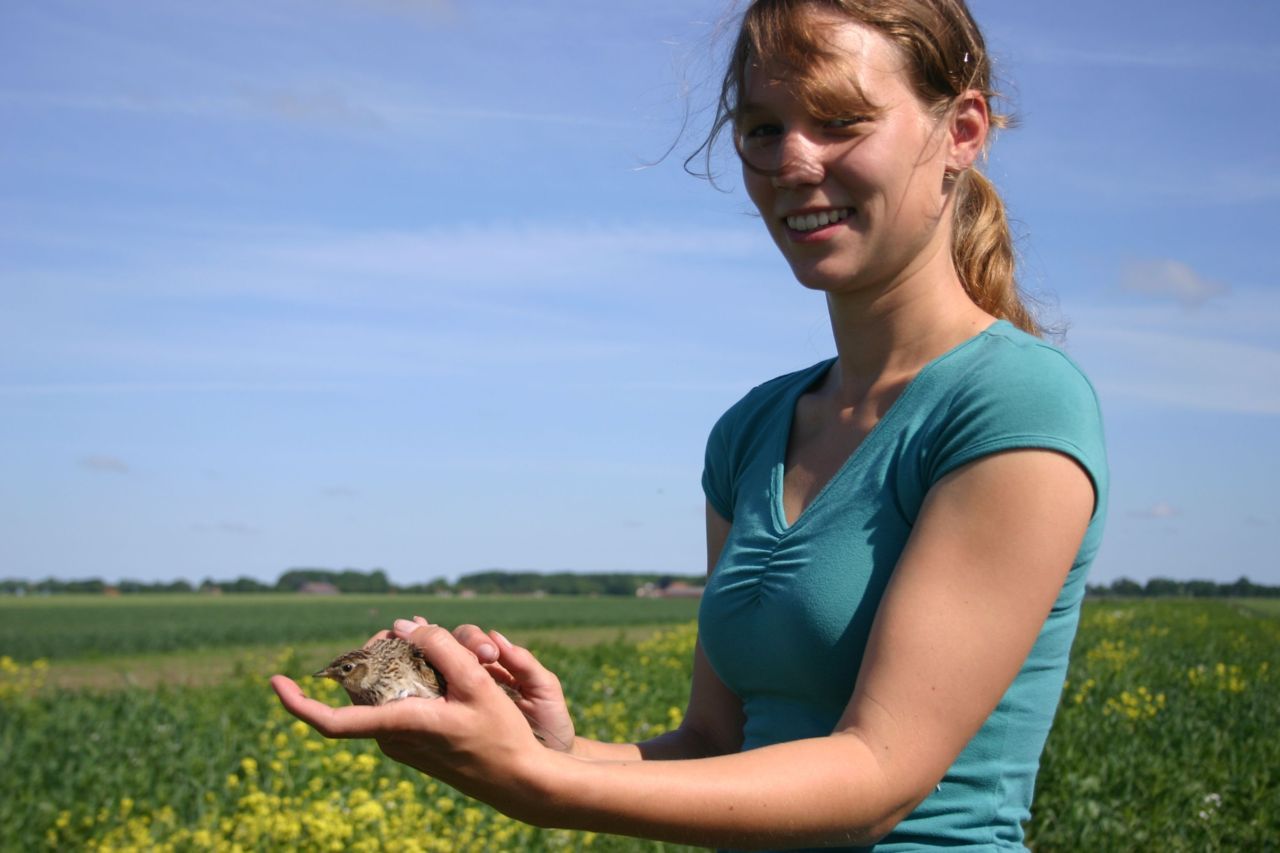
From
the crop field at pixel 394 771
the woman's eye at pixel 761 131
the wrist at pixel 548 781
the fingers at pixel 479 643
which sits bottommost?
the crop field at pixel 394 771

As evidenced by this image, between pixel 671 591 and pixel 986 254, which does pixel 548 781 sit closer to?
pixel 986 254

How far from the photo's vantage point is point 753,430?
220cm

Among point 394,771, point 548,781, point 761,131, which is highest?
point 761,131

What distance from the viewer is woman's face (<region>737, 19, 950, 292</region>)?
177 centimetres

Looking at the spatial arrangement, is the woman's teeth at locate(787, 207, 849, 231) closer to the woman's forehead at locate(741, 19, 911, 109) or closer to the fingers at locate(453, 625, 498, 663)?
the woman's forehead at locate(741, 19, 911, 109)

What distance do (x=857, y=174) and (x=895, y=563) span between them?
1.75 ft

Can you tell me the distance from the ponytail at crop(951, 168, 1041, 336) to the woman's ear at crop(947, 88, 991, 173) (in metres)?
0.07

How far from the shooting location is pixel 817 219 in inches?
71.6

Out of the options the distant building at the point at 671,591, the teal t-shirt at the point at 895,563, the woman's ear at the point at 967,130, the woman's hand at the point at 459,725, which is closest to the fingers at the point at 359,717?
the woman's hand at the point at 459,725

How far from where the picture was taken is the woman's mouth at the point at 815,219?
70.9 inches

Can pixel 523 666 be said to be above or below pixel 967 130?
below

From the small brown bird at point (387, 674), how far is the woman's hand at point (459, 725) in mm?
126

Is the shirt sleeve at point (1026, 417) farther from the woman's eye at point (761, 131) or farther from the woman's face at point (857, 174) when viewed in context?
the woman's eye at point (761, 131)

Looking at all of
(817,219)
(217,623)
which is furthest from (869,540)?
(217,623)
